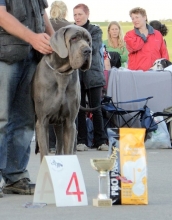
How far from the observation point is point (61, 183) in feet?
17.6

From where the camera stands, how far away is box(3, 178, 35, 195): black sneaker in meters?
6.14

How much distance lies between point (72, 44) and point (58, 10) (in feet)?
14.2

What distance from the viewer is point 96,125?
10.7 meters

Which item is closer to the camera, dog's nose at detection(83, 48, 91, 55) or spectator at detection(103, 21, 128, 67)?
dog's nose at detection(83, 48, 91, 55)

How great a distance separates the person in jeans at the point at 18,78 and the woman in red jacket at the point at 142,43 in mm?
5951

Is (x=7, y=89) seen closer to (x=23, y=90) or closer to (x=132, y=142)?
(x=23, y=90)

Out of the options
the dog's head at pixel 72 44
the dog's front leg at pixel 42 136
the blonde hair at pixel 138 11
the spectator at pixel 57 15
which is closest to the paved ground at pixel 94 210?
the dog's front leg at pixel 42 136

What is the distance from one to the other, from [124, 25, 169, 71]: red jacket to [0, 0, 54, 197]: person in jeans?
5.96m

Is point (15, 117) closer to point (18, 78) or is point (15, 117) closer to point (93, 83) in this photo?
point (18, 78)

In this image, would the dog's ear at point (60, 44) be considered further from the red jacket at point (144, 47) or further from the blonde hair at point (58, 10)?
the red jacket at point (144, 47)

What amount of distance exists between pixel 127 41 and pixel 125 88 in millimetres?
1137

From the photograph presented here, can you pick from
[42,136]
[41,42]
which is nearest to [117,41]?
[42,136]

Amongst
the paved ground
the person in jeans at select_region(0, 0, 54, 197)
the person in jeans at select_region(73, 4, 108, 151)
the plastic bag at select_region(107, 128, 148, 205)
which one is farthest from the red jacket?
the plastic bag at select_region(107, 128, 148, 205)

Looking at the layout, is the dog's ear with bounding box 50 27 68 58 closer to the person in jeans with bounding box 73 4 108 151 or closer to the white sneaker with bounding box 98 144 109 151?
the person in jeans with bounding box 73 4 108 151
